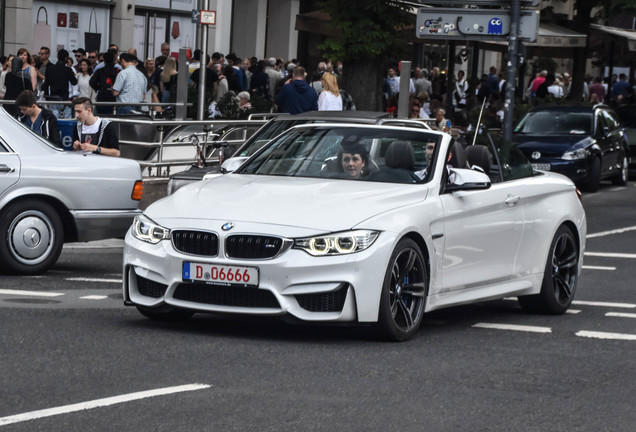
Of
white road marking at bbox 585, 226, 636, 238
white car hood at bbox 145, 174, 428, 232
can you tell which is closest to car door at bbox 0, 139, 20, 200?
white car hood at bbox 145, 174, 428, 232

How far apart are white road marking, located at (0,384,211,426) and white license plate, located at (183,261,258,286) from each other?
1.44 meters

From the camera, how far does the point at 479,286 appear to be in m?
10.1

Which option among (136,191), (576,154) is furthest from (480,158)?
(576,154)

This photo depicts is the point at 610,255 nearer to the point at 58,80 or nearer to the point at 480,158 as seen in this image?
the point at 480,158

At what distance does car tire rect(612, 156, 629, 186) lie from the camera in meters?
28.3

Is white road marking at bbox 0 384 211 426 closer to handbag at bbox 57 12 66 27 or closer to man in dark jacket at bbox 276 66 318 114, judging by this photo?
man in dark jacket at bbox 276 66 318 114

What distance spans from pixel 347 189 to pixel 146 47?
31443mm

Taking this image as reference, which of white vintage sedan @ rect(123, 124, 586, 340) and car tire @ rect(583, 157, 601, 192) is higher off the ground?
white vintage sedan @ rect(123, 124, 586, 340)

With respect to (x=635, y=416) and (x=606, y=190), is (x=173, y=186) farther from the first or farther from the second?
(x=606, y=190)

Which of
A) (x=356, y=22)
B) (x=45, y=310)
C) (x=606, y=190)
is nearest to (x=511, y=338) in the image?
(x=45, y=310)

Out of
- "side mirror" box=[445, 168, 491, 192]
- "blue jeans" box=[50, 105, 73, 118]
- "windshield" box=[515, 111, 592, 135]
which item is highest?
"side mirror" box=[445, 168, 491, 192]

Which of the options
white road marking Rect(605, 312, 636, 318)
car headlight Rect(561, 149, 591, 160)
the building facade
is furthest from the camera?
the building facade

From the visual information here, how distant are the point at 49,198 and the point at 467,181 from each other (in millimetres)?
4173

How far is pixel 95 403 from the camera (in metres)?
6.74
